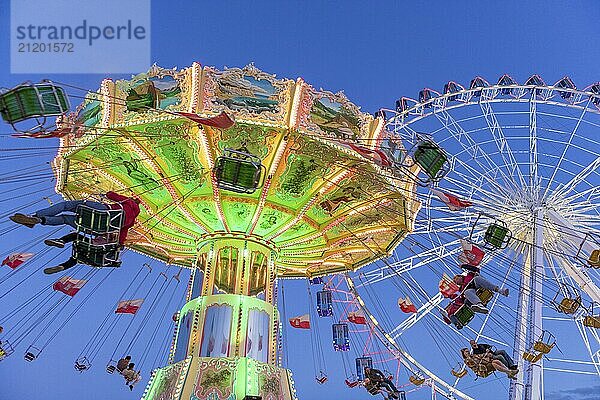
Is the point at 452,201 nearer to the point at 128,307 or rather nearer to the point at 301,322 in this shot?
the point at 301,322

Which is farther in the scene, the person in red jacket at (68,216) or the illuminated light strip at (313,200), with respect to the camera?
the illuminated light strip at (313,200)

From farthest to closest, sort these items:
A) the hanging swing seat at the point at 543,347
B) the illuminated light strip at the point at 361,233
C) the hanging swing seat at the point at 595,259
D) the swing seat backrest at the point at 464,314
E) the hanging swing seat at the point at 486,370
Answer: the hanging swing seat at the point at 543,347 < the illuminated light strip at the point at 361,233 < the hanging swing seat at the point at 486,370 < the swing seat backrest at the point at 464,314 < the hanging swing seat at the point at 595,259

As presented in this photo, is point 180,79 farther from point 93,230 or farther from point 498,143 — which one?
point 498,143

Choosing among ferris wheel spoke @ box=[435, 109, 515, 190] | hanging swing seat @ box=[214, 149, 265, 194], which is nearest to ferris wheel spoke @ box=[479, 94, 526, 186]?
ferris wheel spoke @ box=[435, 109, 515, 190]

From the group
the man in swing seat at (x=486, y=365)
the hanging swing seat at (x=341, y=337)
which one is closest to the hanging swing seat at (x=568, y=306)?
the man in swing seat at (x=486, y=365)

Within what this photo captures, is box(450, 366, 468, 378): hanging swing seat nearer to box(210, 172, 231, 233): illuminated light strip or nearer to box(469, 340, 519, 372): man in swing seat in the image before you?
box(469, 340, 519, 372): man in swing seat

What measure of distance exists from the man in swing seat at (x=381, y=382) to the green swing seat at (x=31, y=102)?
935 cm

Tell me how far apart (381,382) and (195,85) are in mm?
8262

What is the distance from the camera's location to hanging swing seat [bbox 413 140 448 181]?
9898 mm

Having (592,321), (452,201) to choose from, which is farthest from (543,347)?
(452,201)

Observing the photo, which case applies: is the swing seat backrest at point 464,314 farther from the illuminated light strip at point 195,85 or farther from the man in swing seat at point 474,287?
the illuminated light strip at point 195,85

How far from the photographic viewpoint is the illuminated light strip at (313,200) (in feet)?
34.6

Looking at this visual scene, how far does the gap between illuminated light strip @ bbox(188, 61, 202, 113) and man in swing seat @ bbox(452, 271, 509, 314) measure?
18.7ft

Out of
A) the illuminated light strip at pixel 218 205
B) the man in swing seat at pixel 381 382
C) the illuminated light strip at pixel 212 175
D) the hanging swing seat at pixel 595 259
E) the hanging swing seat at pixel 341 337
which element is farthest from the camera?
the hanging swing seat at pixel 341 337
